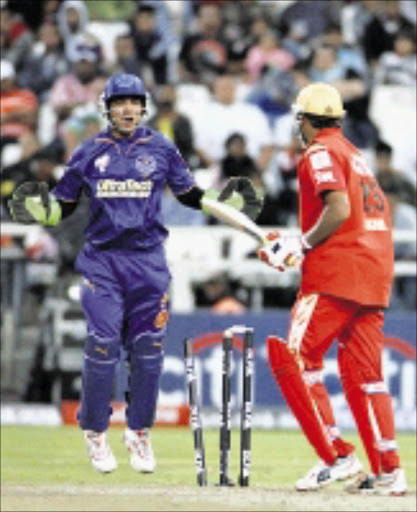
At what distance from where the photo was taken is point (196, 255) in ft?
52.5

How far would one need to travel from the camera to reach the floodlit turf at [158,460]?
1130cm

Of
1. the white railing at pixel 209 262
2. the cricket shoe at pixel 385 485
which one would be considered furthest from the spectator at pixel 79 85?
the cricket shoe at pixel 385 485

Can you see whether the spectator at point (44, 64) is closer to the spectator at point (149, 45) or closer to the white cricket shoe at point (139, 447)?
the spectator at point (149, 45)

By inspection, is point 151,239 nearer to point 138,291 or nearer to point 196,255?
point 138,291

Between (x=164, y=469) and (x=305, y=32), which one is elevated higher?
(x=305, y=32)

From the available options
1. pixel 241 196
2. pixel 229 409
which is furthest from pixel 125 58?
pixel 229 409


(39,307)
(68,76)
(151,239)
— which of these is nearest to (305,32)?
(68,76)

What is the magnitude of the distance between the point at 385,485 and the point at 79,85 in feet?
A: 32.8

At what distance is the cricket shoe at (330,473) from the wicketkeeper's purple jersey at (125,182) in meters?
1.66

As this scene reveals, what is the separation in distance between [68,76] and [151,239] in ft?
30.2

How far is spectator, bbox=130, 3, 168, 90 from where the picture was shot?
63.6 feet

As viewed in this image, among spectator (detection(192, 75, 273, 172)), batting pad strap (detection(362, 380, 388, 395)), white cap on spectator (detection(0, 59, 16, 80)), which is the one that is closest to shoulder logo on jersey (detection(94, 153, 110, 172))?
batting pad strap (detection(362, 380, 388, 395))

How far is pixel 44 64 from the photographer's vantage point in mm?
19188

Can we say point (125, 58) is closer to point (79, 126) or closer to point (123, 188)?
point (79, 126)
